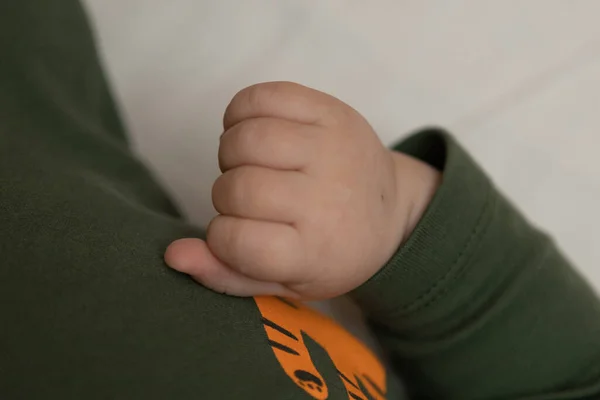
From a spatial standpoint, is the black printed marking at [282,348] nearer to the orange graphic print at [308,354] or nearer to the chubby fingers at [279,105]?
the orange graphic print at [308,354]

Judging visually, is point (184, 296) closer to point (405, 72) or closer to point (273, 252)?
point (273, 252)

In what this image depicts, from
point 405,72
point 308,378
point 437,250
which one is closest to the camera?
point 308,378

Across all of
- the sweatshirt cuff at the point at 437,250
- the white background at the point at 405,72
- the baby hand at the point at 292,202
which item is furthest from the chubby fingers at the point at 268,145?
A: the white background at the point at 405,72

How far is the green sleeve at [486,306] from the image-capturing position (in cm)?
45

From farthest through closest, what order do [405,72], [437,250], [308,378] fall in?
[405,72]
[437,250]
[308,378]

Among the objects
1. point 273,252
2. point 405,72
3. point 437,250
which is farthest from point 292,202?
point 405,72

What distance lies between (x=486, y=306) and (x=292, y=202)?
183 millimetres

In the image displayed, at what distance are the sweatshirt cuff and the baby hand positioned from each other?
0.02m

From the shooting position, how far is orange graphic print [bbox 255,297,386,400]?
342 mm

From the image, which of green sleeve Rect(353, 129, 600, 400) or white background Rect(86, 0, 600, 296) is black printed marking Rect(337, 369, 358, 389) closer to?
green sleeve Rect(353, 129, 600, 400)

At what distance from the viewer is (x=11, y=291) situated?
0.31 m

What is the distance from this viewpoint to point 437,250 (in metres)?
0.45

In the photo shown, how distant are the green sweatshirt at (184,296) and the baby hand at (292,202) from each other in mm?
19

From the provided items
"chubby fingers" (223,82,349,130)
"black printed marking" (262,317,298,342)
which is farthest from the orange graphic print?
"chubby fingers" (223,82,349,130)
